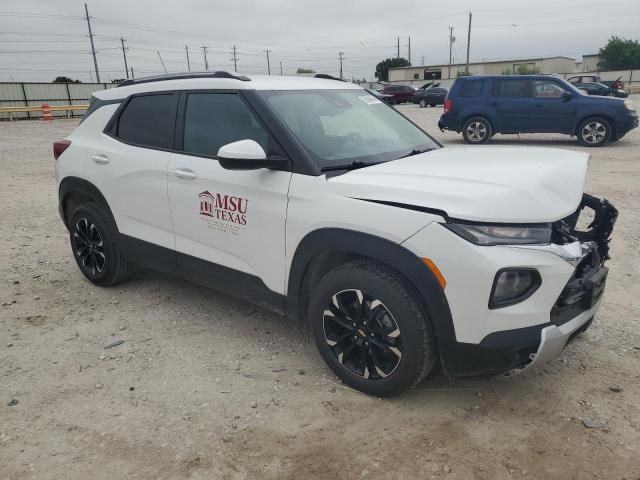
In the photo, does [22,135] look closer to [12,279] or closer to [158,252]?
[12,279]

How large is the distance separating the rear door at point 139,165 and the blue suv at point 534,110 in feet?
35.5

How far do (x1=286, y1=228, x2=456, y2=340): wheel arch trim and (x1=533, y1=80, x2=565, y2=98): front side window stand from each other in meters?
11.6

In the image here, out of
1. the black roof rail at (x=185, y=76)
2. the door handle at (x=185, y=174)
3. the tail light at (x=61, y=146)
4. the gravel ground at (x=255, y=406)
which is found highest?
the black roof rail at (x=185, y=76)

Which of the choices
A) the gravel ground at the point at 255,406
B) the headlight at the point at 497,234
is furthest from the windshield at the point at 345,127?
the gravel ground at the point at 255,406

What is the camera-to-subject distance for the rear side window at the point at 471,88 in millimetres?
13142

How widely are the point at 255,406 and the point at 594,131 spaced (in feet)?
41.0

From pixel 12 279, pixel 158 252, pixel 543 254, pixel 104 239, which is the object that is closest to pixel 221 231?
pixel 158 252

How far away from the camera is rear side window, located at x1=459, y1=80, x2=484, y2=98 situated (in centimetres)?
1314

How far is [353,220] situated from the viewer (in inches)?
107

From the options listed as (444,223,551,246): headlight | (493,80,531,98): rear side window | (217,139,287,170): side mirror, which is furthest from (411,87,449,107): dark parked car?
(444,223,551,246): headlight

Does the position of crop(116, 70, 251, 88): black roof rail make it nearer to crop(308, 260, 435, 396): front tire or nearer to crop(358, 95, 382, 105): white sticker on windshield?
crop(358, 95, 382, 105): white sticker on windshield

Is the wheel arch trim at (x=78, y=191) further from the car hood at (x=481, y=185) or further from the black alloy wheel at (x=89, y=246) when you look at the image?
the car hood at (x=481, y=185)

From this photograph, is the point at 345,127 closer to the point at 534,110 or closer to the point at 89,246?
the point at 89,246

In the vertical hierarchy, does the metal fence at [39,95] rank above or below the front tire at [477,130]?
above
